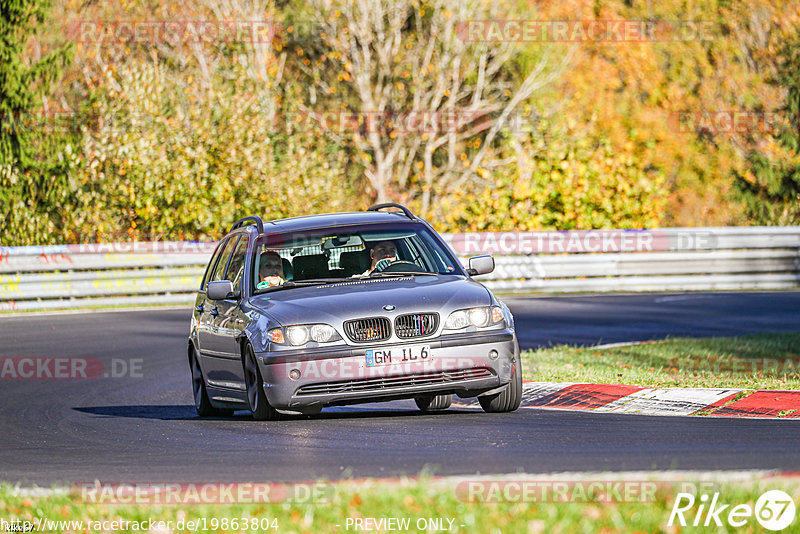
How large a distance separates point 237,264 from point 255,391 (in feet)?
5.73

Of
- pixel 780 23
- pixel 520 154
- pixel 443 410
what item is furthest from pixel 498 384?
pixel 780 23

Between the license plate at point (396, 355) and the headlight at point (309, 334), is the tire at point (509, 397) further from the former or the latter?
the headlight at point (309, 334)

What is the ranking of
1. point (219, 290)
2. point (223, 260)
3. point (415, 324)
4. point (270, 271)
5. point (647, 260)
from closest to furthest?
1. point (415, 324)
2. point (219, 290)
3. point (270, 271)
4. point (223, 260)
5. point (647, 260)

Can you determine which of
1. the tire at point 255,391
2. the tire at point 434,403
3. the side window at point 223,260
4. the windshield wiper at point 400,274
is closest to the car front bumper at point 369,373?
the tire at point 255,391

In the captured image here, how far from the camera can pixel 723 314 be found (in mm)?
22328

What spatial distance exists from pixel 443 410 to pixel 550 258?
17.4m

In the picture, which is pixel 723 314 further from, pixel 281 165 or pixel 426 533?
pixel 426 533

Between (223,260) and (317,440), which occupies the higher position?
(223,260)

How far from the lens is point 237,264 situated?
1234 centimetres

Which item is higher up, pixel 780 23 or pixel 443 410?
pixel 780 23

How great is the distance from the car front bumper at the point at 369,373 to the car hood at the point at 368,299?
0.24 metres

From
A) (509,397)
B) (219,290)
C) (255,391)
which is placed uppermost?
(219,290)

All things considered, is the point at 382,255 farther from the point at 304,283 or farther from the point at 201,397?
the point at 201,397

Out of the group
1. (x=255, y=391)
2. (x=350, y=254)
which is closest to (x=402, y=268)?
(x=350, y=254)
